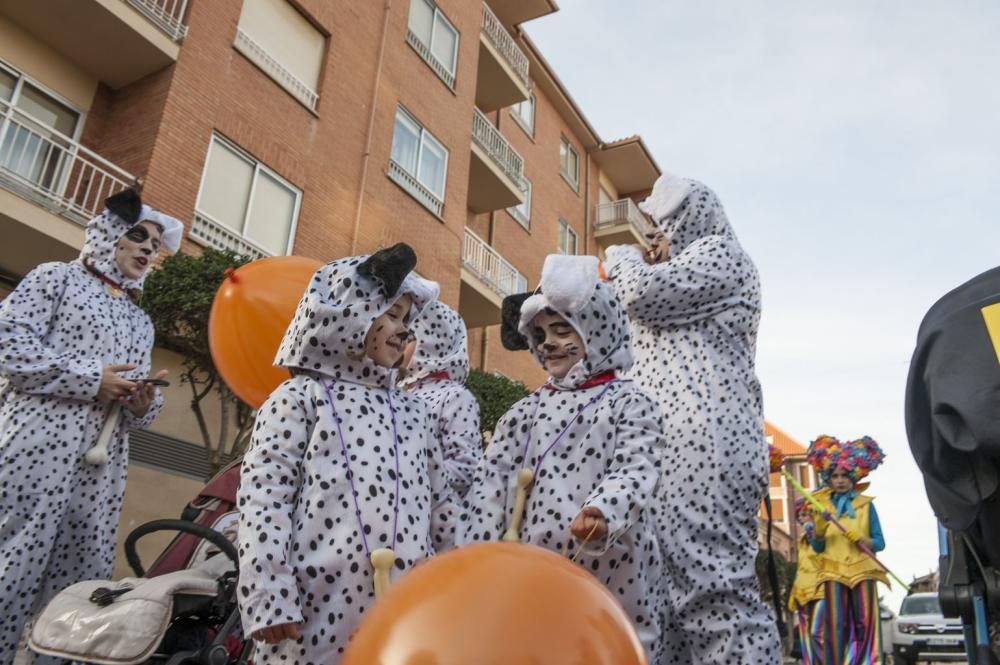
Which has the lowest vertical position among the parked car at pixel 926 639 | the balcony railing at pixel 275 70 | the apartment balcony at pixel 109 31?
the parked car at pixel 926 639

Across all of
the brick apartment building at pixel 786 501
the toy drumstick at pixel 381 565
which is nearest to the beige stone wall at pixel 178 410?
the toy drumstick at pixel 381 565

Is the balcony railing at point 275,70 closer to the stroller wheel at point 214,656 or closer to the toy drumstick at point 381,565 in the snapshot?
the stroller wheel at point 214,656

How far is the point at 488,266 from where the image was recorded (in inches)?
715

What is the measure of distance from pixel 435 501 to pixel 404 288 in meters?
0.76

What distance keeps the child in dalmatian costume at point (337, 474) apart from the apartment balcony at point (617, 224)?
74.6ft

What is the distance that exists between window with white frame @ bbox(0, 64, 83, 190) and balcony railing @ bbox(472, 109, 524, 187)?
9603 mm

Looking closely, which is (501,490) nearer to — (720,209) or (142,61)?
(720,209)

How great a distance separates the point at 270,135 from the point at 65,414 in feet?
31.1

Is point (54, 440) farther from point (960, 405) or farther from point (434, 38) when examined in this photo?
point (434, 38)

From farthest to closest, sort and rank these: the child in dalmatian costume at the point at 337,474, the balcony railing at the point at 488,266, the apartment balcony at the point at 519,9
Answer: the apartment balcony at the point at 519,9, the balcony railing at the point at 488,266, the child in dalmatian costume at the point at 337,474

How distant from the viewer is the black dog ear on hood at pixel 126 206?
3.92m

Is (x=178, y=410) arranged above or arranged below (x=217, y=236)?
below

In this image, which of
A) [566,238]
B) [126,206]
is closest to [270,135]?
[126,206]

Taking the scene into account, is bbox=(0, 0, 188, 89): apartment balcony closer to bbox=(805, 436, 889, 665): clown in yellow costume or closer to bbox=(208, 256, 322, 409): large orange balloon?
bbox=(208, 256, 322, 409): large orange balloon
